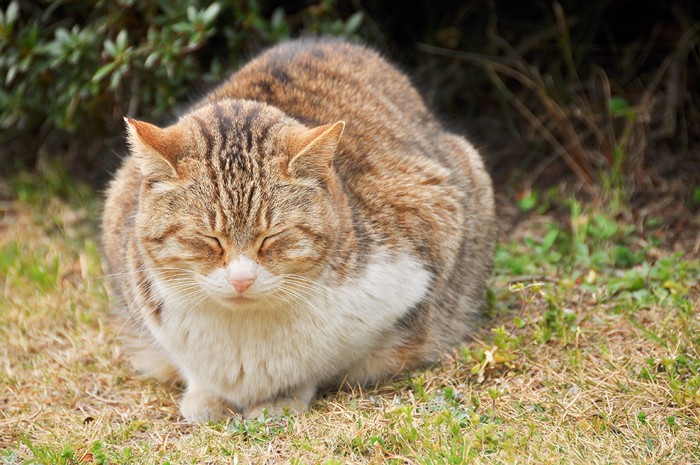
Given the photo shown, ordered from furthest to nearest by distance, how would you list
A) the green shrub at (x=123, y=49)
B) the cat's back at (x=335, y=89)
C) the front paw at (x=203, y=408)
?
1. the green shrub at (x=123, y=49)
2. the cat's back at (x=335, y=89)
3. the front paw at (x=203, y=408)

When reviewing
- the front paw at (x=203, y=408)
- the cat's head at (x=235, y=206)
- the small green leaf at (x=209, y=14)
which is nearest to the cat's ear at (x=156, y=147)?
the cat's head at (x=235, y=206)

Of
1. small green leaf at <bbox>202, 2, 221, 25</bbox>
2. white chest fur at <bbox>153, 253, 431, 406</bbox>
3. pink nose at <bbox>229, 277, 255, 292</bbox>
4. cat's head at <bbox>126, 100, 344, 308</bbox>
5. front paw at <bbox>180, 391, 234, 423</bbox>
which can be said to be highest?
small green leaf at <bbox>202, 2, 221, 25</bbox>

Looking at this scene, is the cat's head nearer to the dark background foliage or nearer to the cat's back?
the cat's back

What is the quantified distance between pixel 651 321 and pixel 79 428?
99.2 inches

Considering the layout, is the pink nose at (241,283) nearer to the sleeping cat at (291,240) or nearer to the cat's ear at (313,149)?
the sleeping cat at (291,240)

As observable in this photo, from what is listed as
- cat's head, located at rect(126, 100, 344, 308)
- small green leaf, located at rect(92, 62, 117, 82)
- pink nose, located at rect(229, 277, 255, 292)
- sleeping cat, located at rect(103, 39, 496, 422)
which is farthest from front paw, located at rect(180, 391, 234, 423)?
small green leaf, located at rect(92, 62, 117, 82)

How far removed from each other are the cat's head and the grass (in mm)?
612

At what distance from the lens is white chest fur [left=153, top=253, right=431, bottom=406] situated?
3.38 meters

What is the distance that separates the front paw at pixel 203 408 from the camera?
357cm

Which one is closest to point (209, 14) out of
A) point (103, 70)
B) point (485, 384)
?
point (103, 70)

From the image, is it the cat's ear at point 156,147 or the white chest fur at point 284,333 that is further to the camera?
the white chest fur at point 284,333

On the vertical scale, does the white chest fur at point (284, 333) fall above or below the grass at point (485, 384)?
above

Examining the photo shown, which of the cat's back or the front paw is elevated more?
the cat's back

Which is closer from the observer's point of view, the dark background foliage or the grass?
the grass
